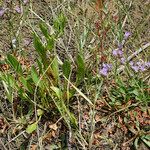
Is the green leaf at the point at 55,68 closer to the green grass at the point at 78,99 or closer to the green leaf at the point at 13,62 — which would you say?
the green grass at the point at 78,99

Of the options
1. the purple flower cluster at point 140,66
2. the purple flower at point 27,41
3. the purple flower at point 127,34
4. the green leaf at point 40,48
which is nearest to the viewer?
the green leaf at point 40,48

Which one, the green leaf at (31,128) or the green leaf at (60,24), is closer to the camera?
the green leaf at (31,128)

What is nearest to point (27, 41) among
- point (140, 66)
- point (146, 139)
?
point (140, 66)

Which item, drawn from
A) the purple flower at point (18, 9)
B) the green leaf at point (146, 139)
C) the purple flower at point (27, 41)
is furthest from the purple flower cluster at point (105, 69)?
the purple flower at point (18, 9)

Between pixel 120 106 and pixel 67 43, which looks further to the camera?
pixel 67 43

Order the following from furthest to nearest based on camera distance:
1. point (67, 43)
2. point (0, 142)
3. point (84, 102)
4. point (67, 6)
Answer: point (67, 6) → point (67, 43) → point (84, 102) → point (0, 142)

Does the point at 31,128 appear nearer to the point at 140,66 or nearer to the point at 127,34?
the point at 140,66

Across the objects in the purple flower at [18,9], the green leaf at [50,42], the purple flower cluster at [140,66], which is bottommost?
the purple flower cluster at [140,66]

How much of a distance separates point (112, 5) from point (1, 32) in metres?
0.70

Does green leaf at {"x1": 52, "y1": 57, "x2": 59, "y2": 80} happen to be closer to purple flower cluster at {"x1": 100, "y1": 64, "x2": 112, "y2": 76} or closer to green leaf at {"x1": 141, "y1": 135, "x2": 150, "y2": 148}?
purple flower cluster at {"x1": 100, "y1": 64, "x2": 112, "y2": 76}

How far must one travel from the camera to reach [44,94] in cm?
178

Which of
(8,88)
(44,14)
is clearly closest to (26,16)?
(44,14)

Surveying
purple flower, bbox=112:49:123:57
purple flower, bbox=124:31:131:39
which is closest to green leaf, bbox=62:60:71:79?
purple flower, bbox=112:49:123:57

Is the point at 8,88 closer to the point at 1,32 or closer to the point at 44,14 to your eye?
the point at 1,32
